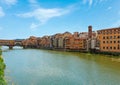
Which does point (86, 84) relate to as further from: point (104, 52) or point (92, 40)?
point (92, 40)

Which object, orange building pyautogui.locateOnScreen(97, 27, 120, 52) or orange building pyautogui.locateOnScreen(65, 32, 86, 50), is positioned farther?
orange building pyautogui.locateOnScreen(65, 32, 86, 50)

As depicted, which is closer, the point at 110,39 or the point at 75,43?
the point at 110,39

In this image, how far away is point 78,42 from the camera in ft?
323

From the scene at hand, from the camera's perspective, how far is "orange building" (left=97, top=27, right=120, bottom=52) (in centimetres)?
6819

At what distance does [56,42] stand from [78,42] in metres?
32.4

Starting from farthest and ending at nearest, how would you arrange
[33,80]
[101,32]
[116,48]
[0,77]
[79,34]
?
[79,34] → [101,32] → [116,48] → [33,80] → [0,77]

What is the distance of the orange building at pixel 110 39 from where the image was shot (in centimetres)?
6819

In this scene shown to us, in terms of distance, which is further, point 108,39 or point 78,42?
point 78,42

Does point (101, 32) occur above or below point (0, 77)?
above

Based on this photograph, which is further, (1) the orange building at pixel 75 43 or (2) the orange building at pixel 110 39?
(1) the orange building at pixel 75 43

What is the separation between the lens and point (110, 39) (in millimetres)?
70688

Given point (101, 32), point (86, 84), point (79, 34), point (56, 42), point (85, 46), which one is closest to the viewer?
point (86, 84)

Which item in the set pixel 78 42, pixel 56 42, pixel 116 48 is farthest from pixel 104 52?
pixel 56 42

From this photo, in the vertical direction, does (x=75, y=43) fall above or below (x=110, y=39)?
below
